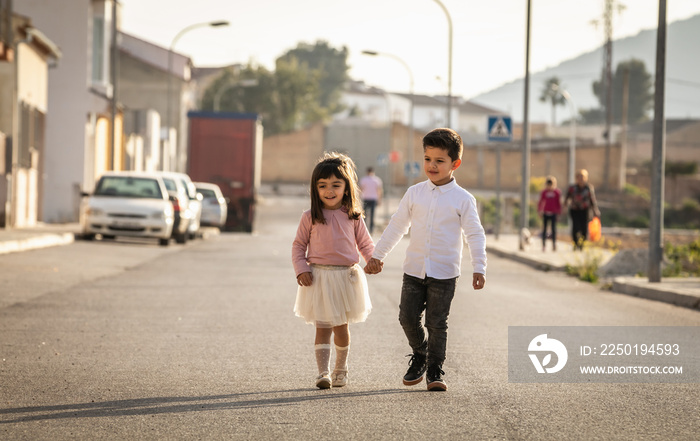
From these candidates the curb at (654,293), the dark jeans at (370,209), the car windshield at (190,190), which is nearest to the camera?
the curb at (654,293)

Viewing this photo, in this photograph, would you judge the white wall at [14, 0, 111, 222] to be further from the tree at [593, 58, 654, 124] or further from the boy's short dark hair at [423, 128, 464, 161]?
the tree at [593, 58, 654, 124]

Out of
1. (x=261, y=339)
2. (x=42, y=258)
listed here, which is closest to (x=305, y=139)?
(x=42, y=258)

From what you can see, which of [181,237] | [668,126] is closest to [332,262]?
[181,237]

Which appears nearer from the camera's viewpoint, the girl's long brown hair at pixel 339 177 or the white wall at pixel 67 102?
the girl's long brown hair at pixel 339 177

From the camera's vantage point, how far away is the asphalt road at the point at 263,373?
555 centimetres

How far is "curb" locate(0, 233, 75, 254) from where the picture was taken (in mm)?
18656

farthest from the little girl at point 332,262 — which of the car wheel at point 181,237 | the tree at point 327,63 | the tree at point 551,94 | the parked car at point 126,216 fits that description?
the tree at point 551,94

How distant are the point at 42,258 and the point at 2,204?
682cm

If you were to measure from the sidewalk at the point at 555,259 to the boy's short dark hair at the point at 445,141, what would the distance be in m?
6.96

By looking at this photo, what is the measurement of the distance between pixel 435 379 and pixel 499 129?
19.3m

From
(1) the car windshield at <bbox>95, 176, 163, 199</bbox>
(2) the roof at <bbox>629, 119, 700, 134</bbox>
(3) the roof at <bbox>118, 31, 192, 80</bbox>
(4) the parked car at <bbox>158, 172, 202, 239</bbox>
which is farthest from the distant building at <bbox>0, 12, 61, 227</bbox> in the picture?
(2) the roof at <bbox>629, 119, 700, 134</bbox>

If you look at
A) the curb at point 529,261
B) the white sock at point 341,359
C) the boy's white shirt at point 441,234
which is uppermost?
the boy's white shirt at point 441,234

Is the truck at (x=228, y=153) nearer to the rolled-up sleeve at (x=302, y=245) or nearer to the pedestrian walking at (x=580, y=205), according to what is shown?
the pedestrian walking at (x=580, y=205)

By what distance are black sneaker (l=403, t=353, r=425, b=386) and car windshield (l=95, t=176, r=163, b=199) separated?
1778 cm
